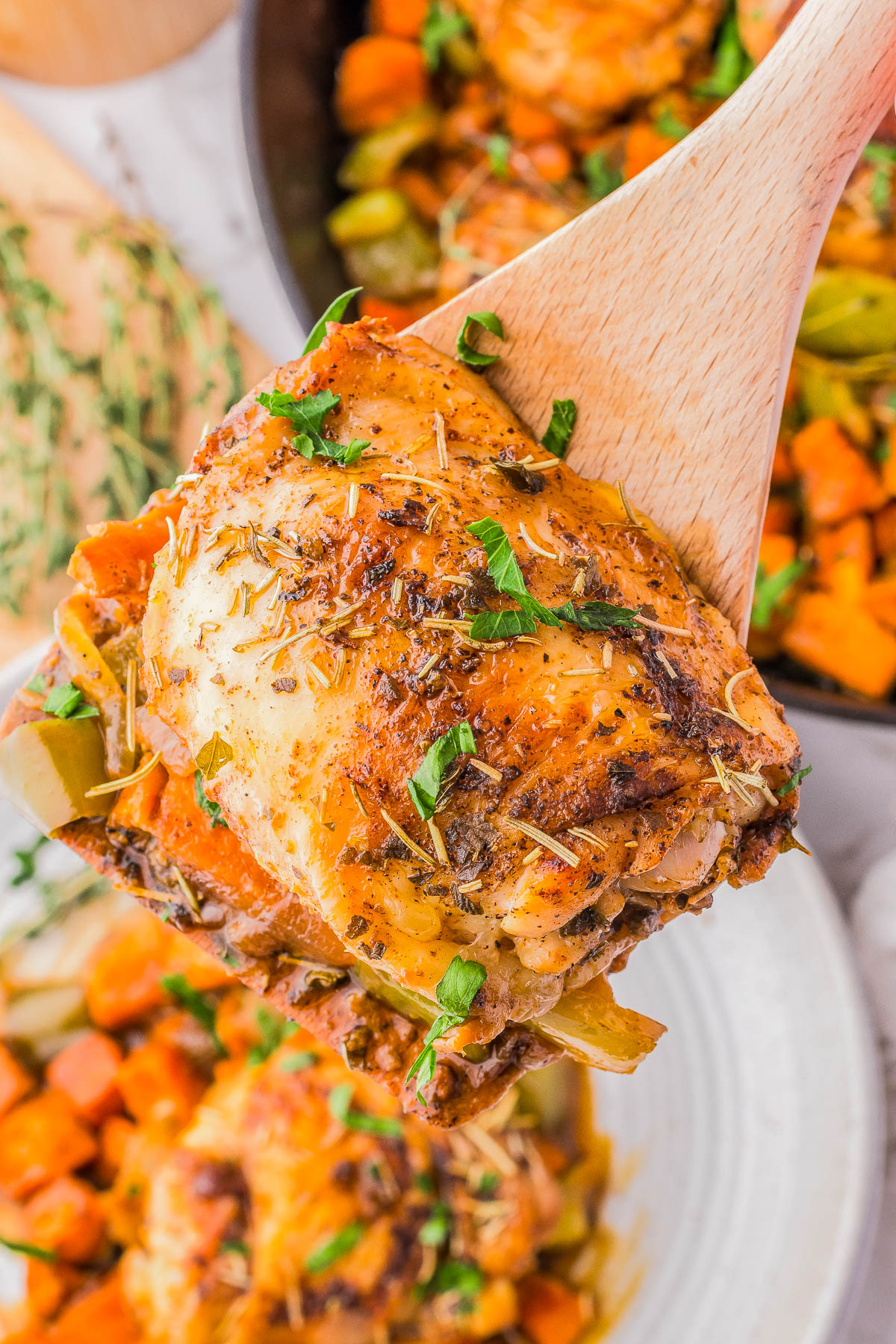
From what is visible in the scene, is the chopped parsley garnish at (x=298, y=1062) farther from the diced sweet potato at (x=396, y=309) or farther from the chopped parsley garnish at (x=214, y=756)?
the diced sweet potato at (x=396, y=309)

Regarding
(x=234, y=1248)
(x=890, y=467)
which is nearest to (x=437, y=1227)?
(x=234, y=1248)

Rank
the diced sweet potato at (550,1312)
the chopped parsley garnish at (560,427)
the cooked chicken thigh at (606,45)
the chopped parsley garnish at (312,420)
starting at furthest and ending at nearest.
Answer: the diced sweet potato at (550,1312) → the cooked chicken thigh at (606,45) → the chopped parsley garnish at (560,427) → the chopped parsley garnish at (312,420)

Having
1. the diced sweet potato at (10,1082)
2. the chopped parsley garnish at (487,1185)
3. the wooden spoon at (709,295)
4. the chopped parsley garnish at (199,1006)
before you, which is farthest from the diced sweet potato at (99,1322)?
the wooden spoon at (709,295)

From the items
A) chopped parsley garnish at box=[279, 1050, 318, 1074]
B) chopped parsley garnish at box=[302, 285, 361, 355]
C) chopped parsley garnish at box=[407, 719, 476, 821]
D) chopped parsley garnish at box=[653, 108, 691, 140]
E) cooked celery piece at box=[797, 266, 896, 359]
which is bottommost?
chopped parsley garnish at box=[279, 1050, 318, 1074]

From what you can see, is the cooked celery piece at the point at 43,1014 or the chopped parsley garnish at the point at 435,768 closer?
the chopped parsley garnish at the point at 435,768

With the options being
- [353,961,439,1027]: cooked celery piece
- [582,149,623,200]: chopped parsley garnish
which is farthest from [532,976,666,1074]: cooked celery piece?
[582,149,623,200]: chopped parsley garnish

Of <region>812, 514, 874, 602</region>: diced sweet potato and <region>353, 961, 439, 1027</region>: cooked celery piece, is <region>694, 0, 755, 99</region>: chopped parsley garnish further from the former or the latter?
<region>353, 961, 439, 1027</region>: cooked celery piece
